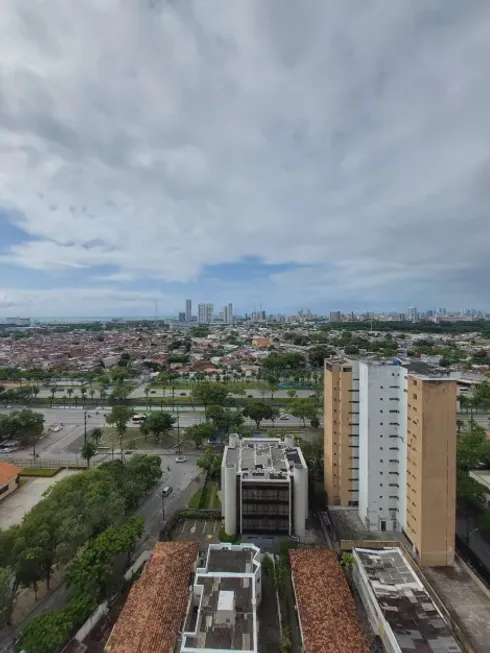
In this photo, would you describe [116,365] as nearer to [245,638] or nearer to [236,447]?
[236,447]

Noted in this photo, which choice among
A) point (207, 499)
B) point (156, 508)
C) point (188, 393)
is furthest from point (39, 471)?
point (188, 393)

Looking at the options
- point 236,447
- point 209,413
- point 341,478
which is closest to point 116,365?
point 209,413

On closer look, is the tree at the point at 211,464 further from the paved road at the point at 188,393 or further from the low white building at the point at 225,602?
the paved road at the point at 188,393

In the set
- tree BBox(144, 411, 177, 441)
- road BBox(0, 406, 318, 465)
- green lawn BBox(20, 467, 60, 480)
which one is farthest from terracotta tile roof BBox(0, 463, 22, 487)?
tree BBox(144, 411, 177, 441)

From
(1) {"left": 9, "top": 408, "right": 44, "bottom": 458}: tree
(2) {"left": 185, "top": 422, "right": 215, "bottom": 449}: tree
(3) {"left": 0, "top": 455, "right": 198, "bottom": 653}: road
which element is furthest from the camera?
(1) {"left": 9, "top": 408, "right": 44, "bottom": 458}: tree

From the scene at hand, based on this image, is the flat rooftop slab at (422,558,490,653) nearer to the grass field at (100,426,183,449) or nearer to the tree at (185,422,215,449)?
the tree at (185,422,215,449)

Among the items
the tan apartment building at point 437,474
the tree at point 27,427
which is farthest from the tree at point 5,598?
the tree at point 27,427

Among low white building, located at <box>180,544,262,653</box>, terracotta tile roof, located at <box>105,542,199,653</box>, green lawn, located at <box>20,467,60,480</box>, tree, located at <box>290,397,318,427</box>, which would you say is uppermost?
tree, located at <box>290,397,318,427</box>
